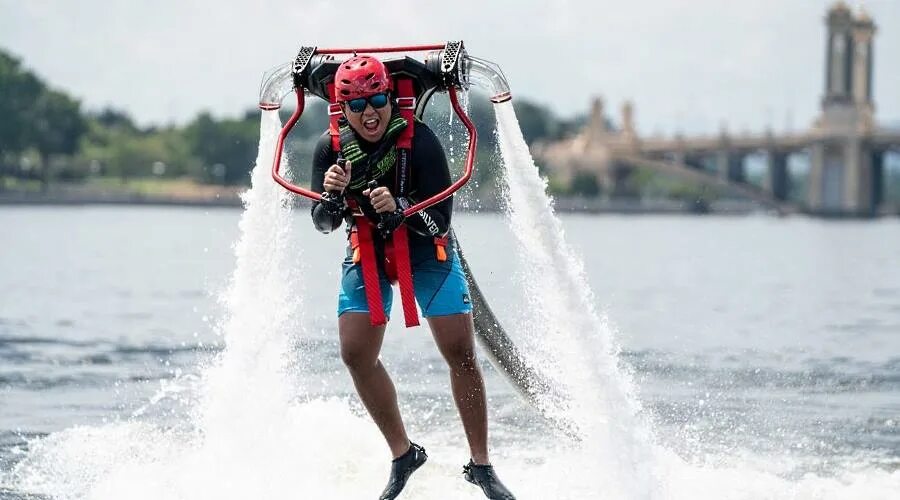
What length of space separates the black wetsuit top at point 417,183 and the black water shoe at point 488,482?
3.60ft

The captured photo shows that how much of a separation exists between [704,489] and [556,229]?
1.76m

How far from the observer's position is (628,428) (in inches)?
303

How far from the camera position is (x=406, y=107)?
7.90 metres

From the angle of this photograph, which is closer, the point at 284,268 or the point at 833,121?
the point at 284,268

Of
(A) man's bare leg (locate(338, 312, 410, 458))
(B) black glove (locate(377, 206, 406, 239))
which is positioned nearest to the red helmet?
(B) black glove (locate(377, 206, 406, 239))

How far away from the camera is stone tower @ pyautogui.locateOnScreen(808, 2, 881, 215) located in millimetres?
164500

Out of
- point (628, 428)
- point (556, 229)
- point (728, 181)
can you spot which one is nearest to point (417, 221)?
point (556, 229)

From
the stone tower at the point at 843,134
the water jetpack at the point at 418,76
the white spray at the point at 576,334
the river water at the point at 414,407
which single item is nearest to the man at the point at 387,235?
the water jetpack at the point at 418,76

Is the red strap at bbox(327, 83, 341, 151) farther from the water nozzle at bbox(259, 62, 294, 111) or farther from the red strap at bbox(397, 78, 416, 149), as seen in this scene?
the water nozzle at bbox(259, 62, 294, 111)

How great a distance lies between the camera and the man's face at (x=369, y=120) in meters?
7.65

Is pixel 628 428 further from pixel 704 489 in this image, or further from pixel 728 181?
pixel 728 181

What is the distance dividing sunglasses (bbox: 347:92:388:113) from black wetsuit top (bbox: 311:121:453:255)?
0.61 feet

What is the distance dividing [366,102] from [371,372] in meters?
1.34

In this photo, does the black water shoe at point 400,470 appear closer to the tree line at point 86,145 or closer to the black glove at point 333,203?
the black glove at point 333,203
